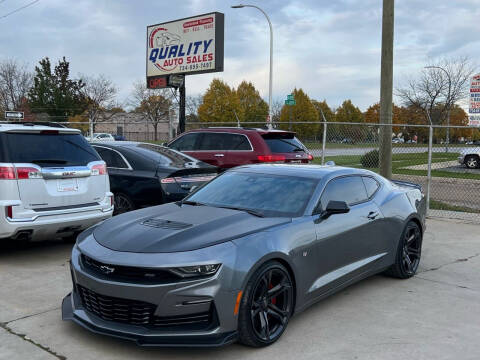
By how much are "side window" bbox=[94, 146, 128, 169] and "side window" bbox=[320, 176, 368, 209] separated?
4.12 metres

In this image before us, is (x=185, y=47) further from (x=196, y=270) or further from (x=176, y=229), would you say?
(x=196, y=270)

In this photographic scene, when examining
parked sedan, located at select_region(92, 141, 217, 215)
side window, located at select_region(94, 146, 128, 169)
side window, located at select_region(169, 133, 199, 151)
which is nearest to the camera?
parked sedan, located at select_region(92, 141, 217, 215)

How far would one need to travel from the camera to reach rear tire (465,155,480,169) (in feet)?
71.1

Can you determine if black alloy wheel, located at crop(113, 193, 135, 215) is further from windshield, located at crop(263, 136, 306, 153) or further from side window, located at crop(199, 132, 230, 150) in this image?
windshield, located at crop(263, 136, 306, 153)

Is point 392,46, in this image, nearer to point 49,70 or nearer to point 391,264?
point 391,264

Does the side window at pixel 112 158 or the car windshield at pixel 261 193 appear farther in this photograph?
the side window at pixel 112 158

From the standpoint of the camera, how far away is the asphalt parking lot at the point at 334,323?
12.5 ft

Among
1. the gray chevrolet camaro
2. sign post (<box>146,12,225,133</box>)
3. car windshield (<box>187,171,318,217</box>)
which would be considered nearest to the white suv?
the gray chevrolet camaro

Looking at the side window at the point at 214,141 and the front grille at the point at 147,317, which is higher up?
the side window at the point at 214,141

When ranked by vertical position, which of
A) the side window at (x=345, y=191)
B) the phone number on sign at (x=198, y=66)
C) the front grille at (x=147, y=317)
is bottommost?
the front grille at (x=147, y=317)

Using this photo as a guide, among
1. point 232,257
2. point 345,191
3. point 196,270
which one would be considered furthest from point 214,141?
point 196,270

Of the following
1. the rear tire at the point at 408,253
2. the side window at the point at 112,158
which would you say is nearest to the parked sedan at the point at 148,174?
the side window at the point at 112,158

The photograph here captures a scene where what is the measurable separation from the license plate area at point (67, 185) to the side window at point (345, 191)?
10.7 feet

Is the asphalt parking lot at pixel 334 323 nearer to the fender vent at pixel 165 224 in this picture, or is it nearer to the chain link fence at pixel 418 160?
the fender vent at pixel 165 224
